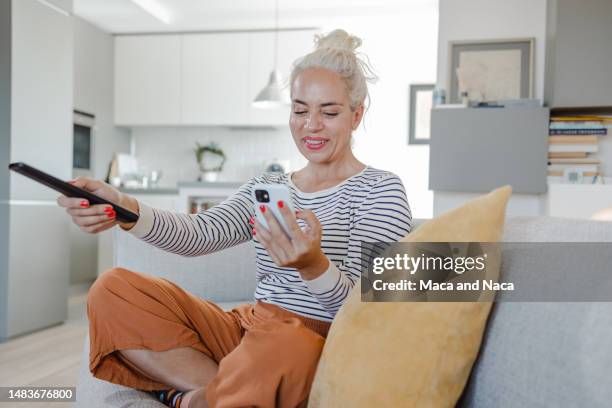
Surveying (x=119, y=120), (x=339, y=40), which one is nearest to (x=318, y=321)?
(x=339, y=40)

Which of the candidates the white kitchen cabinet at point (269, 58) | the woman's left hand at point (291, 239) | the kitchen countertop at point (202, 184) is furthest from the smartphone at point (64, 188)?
the white kitchen cabinet at point (269, 58)

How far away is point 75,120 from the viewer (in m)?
5.20

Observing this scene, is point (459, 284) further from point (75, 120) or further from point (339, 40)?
point (75, 120)

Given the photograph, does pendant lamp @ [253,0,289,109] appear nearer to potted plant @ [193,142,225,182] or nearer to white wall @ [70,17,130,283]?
potted plant @ [193,142,225,182]

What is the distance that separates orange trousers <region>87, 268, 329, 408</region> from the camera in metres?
1.01

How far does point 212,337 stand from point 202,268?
827 mm

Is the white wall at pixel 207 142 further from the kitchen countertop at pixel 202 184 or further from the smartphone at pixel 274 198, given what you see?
the smartphone at pixel 274 198

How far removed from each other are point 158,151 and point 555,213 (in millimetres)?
4241

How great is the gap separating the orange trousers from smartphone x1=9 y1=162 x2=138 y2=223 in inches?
5.3

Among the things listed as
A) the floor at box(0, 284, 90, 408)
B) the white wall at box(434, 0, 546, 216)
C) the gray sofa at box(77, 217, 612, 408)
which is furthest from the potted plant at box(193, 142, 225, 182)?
the gray sofa at box(77, 217, 612, 408)

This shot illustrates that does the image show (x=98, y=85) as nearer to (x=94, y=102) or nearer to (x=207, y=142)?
(x=94, y=102)

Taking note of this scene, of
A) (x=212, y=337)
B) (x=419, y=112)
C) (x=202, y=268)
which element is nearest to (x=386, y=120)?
(x=419, y=112)

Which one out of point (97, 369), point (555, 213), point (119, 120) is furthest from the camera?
point (119, 120)

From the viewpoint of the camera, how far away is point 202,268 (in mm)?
2123
